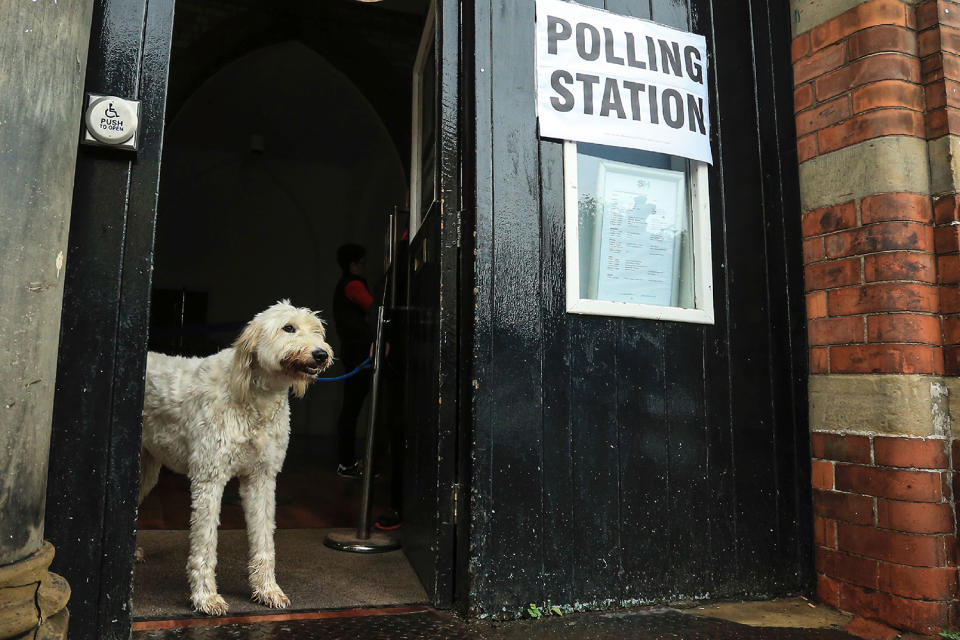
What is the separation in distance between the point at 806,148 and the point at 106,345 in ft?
9.90

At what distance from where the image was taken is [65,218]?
6.16 feet

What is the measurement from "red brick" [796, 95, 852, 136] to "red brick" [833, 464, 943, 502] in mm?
1502

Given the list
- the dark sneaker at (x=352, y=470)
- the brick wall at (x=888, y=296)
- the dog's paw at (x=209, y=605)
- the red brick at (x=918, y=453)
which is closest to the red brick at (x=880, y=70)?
the brick wall at (x=888, y=296)

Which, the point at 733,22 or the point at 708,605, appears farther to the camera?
the point at 733,22

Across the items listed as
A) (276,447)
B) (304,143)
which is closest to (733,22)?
(276,447)

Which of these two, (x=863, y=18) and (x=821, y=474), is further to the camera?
(x=821, y=474)

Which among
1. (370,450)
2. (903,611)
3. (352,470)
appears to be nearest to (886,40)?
(903,611)

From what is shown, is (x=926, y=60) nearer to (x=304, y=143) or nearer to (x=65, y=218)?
(x=65, y=218)

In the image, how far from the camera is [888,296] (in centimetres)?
255

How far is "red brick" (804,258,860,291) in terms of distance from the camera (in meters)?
2.70

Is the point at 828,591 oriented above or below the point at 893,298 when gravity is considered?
below

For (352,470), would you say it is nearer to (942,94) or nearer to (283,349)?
(283,349)

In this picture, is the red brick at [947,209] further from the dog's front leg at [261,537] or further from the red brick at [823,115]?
the dog's front leg at [261,537]

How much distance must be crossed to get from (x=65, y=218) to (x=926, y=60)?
3.29 meters
